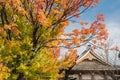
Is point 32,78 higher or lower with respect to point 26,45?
lower

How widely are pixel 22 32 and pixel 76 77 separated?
19.5 meters

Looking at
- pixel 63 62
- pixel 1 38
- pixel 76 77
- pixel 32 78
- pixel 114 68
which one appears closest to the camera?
pixel 1 38

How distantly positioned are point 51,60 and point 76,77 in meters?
17.3

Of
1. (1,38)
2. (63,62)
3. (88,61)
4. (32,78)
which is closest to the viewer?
(1,38)

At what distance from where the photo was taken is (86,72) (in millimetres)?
36000

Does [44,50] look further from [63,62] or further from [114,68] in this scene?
[114,68]

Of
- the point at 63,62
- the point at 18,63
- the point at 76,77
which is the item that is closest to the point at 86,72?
the point at 76,77

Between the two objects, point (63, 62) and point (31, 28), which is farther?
point (63, 62)

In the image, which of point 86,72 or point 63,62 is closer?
point 63,62

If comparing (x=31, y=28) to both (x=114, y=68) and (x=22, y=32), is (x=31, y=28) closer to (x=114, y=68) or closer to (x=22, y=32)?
(x=22, y=32)

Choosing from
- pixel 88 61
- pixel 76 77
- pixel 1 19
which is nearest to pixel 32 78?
pixel 1 19

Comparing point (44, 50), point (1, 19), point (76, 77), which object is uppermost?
point (1, 19)

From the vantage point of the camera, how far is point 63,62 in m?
19.4

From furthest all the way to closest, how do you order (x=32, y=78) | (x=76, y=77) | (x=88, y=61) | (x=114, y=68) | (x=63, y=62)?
(x=88, y=61) → (x=76, y=77) → (x=114, y=68) → (x=63, y=62) → (x=32, y=78)
